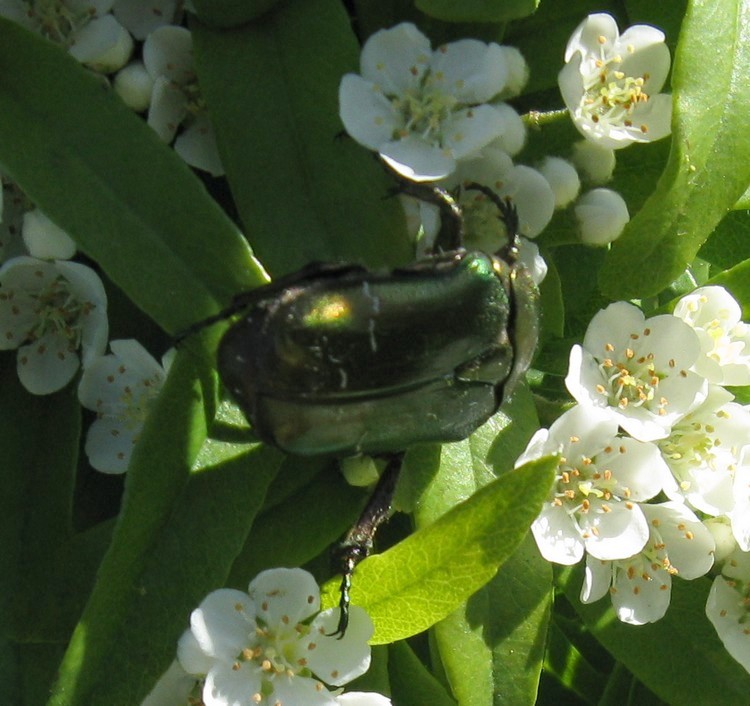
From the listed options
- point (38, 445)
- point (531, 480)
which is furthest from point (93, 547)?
point (531, 480)

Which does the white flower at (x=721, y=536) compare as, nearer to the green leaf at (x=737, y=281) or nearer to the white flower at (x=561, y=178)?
the green leaf at (x=737, y=281)

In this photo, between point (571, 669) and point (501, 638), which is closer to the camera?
point (501, 638)

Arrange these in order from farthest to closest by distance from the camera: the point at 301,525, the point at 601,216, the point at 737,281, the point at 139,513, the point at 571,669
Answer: the point at 571,669 < the point at 737,281 < the point at 601,216 < the point at 301,525 < the point at 139,513

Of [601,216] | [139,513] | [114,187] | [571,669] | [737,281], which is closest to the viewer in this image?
[139,513]

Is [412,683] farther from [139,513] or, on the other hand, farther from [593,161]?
[593,161]

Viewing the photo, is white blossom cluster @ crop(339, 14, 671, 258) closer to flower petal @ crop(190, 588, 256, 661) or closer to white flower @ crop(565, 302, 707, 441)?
white flower @ crop(565, 302, 707, 441)

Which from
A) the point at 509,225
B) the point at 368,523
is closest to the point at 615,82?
the point at 509,225

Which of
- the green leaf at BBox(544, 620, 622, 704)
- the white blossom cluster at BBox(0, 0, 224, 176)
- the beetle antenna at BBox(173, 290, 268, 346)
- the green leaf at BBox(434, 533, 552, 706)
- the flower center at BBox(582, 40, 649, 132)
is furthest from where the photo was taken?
the green leaf at BBox(544, 620, 622, 704)

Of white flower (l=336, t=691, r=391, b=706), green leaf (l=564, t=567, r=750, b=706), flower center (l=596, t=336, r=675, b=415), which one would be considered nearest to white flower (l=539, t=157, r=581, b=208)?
flower center (l=596, t=336, r=675, b=415)
